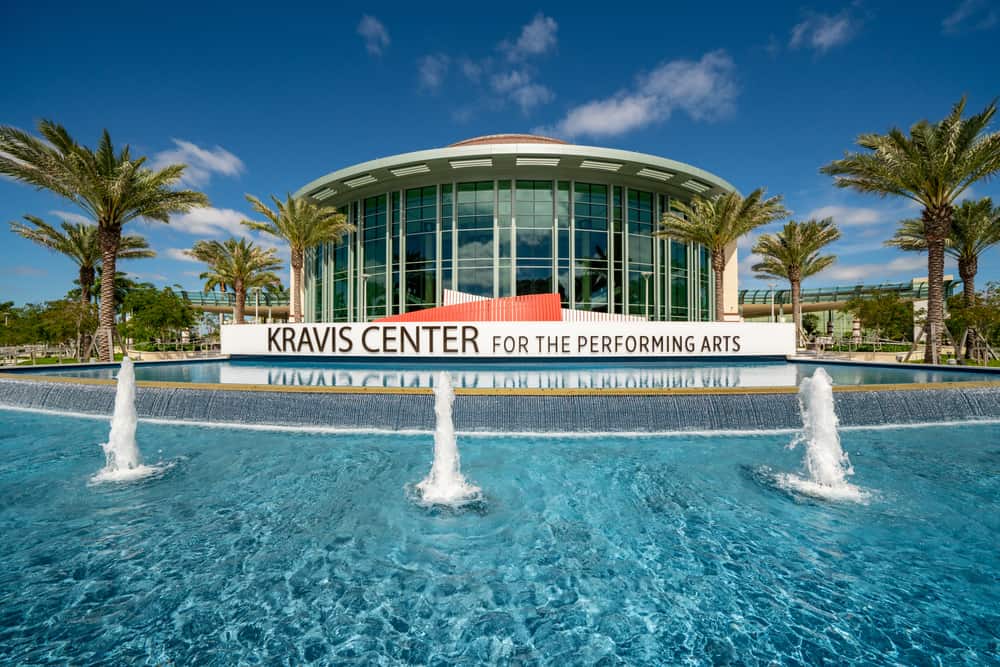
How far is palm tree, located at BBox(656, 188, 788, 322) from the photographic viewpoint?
20484mm

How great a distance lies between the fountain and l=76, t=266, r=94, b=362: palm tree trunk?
2056 centimetres

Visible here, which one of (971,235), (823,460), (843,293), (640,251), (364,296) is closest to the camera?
(823,460)

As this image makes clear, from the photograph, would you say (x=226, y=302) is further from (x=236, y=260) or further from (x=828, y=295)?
(x=828, y=295)

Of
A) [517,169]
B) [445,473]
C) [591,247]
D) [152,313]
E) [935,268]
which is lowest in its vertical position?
[445,473]

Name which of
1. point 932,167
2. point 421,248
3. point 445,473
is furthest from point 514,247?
point 445,473

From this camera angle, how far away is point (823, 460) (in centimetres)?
543

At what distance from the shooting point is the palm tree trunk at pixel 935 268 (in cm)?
1606

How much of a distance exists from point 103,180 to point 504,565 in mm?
21917

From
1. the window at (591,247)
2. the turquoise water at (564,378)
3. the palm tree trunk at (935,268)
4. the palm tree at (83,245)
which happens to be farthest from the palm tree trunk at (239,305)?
the palm tree trunk at (935,268)

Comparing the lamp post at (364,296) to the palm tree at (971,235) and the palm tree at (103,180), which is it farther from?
the palm tree at (971,235)

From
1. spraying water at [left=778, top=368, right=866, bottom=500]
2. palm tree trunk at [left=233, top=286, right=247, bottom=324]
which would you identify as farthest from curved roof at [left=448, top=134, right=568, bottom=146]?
spraying water at [left=778, top=368, right=866, bottom=500]

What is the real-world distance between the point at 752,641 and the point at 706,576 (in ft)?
2.23

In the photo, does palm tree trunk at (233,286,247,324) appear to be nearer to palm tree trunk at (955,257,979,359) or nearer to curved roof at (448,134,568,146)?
curved roof at (448,134,568,146)

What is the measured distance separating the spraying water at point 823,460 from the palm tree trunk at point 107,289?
23.6 metres
